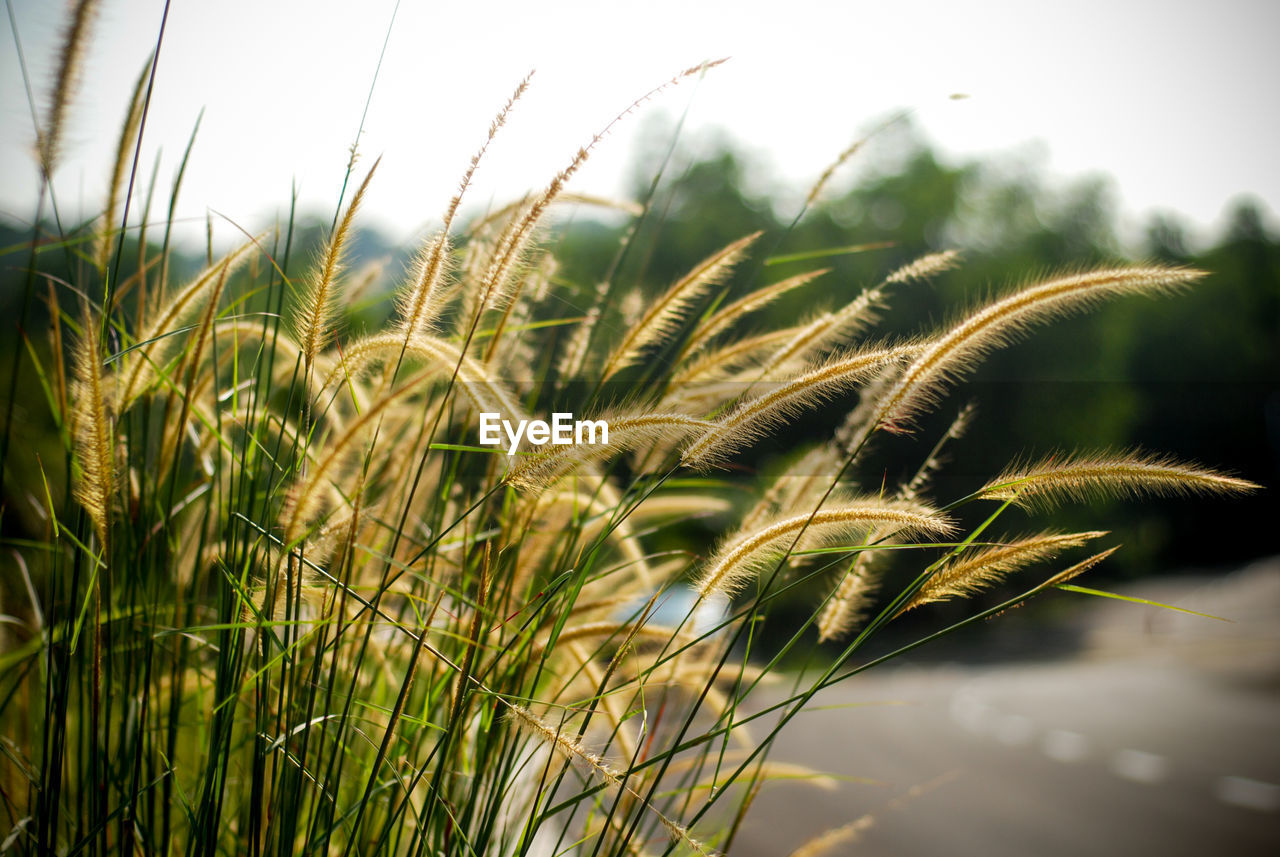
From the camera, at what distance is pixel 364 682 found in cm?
164

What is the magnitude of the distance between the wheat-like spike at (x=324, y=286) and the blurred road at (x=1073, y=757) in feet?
4.64

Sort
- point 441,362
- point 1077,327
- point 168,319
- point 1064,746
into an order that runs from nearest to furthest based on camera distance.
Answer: point 441,362
point 168,319
point 1064,746
point 1077,327

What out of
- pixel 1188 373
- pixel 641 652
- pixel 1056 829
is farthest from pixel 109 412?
pixel 1188 373

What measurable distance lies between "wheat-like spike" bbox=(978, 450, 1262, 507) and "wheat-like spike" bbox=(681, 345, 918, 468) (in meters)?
0.25

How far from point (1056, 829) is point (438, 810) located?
711 cm

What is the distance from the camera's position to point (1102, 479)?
1108mm

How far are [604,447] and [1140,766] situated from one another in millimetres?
9653

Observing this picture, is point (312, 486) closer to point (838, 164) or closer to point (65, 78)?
point (65, 78)

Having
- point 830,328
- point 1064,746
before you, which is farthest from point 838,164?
point 1064,746

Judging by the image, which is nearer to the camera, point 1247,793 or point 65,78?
point 65,78

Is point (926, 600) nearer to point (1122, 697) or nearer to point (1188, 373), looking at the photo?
point (1122, 697)

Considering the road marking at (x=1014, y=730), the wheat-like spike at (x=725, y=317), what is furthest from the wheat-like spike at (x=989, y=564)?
the road marking at (x=1014, y=730)

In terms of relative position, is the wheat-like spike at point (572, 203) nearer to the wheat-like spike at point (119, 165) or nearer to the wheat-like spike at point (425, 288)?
the wheat-like spike at point (425, 288)

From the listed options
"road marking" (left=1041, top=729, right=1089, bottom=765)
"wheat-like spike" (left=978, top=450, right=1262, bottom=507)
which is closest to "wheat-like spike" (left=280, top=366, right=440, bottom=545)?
"wheat-like spike" (left=978, top=450, right=1262, bottom=507)
